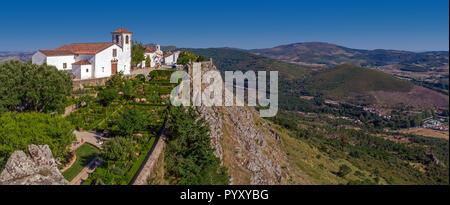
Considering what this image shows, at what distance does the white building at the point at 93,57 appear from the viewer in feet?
148

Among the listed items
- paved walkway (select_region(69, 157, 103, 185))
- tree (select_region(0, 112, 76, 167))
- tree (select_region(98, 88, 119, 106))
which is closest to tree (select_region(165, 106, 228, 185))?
paved walkway (select_region(69, 157, 103, 185))

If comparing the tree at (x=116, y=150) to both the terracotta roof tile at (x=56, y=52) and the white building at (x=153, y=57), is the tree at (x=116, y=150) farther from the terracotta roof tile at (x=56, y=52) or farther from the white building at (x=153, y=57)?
the white building at (x=153, y=57)

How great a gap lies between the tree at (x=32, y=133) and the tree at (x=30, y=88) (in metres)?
5.64

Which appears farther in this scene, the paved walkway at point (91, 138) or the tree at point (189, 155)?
the paved walkway at point (91, 138)

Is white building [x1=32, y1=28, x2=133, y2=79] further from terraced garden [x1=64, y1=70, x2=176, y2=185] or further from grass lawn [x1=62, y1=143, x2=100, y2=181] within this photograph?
grass lawn [x1=62, y1=143, x2=100, y2=181]

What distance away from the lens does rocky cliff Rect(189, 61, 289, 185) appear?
103 ft

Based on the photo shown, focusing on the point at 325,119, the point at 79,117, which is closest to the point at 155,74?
→ the point at 79,117

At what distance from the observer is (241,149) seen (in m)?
35.2

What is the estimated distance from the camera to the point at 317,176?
47.9m

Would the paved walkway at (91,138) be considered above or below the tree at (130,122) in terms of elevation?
below

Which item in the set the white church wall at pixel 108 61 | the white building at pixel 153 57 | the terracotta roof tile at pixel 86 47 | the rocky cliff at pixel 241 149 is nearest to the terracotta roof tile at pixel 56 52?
the terracotta roof tile at pixel 86 47
